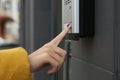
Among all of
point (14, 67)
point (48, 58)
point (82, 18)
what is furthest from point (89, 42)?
point (14, 67)

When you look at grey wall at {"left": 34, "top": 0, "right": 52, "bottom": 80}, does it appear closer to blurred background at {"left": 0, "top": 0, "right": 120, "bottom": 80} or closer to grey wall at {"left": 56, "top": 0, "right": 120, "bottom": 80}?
blurred background at {"left": 0, "top": 0, "right": 120, "bottom": 80}

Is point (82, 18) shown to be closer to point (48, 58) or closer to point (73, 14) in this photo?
point (73, 14)

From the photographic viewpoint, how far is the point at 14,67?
0.90 meters

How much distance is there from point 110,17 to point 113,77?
0.73 ft

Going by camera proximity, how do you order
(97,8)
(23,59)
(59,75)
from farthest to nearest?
(59,75), (97,8), (23,59)

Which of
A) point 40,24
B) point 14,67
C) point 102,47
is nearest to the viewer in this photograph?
point 14,67

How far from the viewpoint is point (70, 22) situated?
55.2 inches

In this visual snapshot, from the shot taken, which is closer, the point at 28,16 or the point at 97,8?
the point at 97,8

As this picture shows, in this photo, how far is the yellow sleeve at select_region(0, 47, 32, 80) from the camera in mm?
886

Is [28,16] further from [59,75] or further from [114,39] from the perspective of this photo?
[114,39]

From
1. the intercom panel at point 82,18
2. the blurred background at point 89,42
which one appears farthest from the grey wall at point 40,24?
the intercom panel at point 82,18

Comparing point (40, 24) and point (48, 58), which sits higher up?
point (40, 24)

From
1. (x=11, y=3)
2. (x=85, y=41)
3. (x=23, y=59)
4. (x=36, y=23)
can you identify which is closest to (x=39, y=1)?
(x=36, y=23)

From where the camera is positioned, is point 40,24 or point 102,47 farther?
point 40,24
